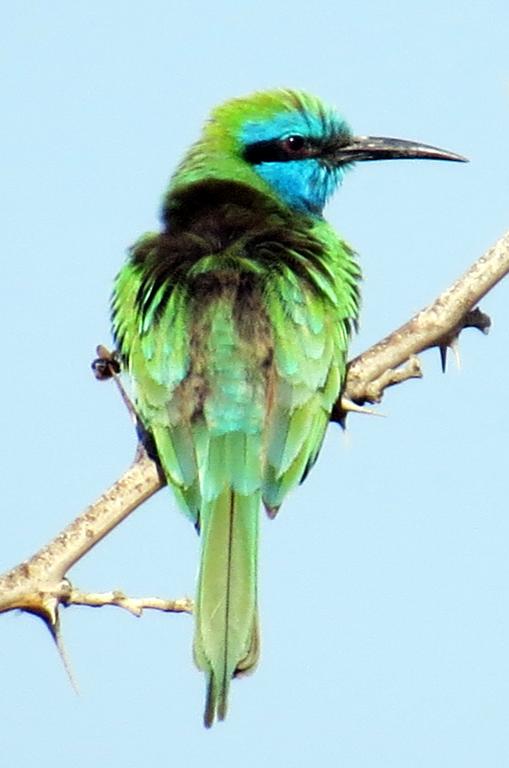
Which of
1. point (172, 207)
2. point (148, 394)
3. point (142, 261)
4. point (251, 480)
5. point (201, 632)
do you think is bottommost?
point (201, 632)

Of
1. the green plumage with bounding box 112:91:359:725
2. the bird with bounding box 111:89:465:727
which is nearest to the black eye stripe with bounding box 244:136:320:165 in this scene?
the bird with bounding box 111:89:465:727

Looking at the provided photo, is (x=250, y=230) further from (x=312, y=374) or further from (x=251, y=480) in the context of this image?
(x=251, y=480)

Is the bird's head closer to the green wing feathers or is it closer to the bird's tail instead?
the green wing feathers

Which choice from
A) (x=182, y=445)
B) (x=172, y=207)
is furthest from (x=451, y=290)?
(x=172, y=207)

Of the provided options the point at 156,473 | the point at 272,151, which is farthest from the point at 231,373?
the point at 272,151

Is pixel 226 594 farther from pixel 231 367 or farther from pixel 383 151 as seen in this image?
pixel 383 151
